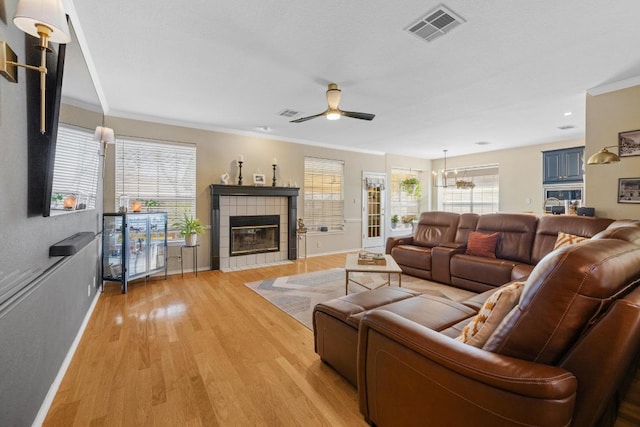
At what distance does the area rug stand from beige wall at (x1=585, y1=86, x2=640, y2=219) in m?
2.03

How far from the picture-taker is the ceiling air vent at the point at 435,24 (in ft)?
6.98

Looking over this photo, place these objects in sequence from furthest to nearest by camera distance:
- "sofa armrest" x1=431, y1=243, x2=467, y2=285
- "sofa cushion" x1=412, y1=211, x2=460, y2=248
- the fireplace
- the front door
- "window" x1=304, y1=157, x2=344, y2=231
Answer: the front door, "window" x1=304, y1=157, x2=344, y2=231, the fireplace, "sofa cushion" x1=412, y1=211, x2=460, y2=248, "sofa armrest" x1=431, y1=243, x2=467, y2=285

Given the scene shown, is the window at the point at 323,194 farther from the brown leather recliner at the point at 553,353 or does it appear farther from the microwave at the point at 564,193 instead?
the brown leather recliner at the point at 553,353

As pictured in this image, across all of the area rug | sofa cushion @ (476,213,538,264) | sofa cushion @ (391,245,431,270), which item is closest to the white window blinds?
the area rug

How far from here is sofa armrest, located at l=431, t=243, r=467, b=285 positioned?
4.14 metres

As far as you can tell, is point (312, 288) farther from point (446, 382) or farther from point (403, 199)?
point (403, 199)

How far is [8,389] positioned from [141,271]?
10.2 feet

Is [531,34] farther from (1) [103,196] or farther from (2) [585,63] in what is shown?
(1) [103,196]

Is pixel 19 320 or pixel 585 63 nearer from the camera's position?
pixel 19 320

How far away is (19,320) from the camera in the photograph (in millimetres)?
1333

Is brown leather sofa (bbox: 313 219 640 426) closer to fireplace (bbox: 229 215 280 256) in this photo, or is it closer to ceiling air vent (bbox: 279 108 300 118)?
ceiling air vent (bbox: 279 108 300 118)

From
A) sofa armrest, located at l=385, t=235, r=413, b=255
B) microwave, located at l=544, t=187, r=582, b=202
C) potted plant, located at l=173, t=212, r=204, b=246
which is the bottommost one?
sofa armrest, located at l=385, t=235, r=413, b=255

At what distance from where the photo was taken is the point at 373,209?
25.8 feet

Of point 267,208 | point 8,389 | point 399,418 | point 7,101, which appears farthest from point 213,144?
point 399,418
